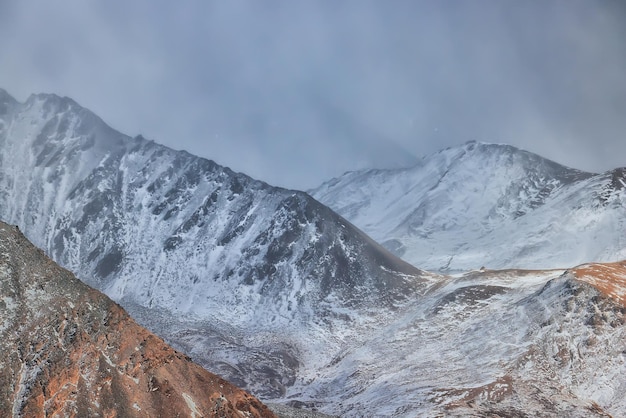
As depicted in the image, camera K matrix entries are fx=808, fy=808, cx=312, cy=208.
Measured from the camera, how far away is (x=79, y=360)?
79.0 meters

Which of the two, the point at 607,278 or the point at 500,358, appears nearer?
the point at 500,358

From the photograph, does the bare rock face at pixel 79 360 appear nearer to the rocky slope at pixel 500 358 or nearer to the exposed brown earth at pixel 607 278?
the rocky slope at pixel 500 358

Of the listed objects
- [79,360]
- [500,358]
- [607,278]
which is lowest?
[79,360]

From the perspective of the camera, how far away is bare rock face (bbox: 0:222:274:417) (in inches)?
2933

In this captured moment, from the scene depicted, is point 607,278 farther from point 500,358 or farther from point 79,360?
point 79,360

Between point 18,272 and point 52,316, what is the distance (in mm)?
6154

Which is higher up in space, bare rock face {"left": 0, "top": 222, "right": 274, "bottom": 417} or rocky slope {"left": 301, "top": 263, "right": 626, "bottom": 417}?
rocky slope {"left": 301, "top": 263, "right": 626, "bottom": 417}

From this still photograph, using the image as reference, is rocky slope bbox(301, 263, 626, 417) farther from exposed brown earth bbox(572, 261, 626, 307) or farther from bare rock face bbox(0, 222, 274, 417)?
bare rock face bbox(0, 222, 274, 417)

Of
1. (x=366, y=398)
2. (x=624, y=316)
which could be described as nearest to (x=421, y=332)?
(x=366, y=398)

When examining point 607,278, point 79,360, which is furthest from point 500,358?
point 79,360

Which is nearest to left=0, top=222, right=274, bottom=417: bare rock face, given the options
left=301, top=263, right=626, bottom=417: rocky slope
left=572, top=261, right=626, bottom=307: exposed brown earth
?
left=301, top=263, right=626, bottom=417: rocky slope

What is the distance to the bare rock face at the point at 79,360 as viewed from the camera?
7450 cm

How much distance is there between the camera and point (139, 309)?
191625mm

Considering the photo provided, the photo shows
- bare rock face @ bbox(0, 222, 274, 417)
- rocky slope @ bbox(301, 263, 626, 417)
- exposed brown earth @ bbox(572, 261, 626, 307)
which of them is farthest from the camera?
exposed brown earth @ bbox(572, 261, 626, 307)
